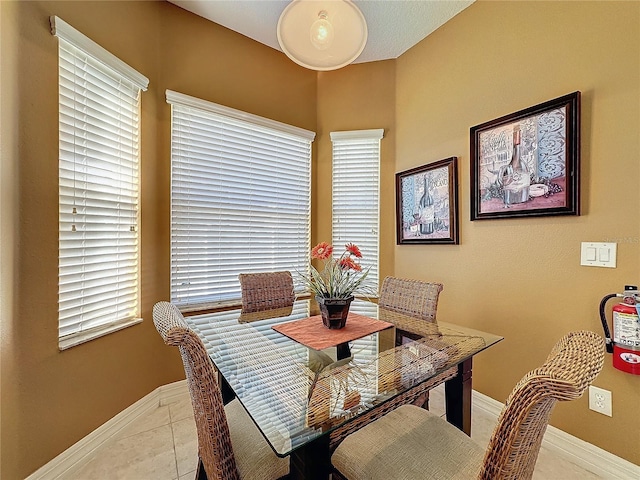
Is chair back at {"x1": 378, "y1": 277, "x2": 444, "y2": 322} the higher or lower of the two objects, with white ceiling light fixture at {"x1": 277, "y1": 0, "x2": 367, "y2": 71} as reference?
lower

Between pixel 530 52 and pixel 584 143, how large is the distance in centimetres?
73

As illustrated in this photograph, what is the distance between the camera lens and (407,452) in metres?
1.06

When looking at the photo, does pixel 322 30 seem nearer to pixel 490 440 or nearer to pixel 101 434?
pixel 490 440

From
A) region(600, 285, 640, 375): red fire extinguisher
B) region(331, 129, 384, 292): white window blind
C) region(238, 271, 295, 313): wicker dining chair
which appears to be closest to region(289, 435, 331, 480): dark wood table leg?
region(238, 271, 295, 313): wicker dining chair

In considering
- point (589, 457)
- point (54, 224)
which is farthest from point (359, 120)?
point (589, 457)

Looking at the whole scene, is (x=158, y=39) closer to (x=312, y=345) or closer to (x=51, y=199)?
(x=51, y=199)

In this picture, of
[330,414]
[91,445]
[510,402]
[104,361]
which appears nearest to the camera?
[510,402]

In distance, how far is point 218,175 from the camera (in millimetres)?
2529

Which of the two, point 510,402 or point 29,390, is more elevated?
point 510,402

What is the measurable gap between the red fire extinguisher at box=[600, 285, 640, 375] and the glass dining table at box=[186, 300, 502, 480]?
573mm

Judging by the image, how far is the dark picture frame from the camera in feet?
5.43

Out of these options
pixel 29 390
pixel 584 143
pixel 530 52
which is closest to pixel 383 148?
pixel 530 52

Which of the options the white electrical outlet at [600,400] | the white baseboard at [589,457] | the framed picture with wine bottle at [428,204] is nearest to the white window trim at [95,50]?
the framed picture with wine bottle at [428,204]

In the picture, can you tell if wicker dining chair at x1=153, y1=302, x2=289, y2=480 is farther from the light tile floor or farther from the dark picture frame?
the dark picture frame
